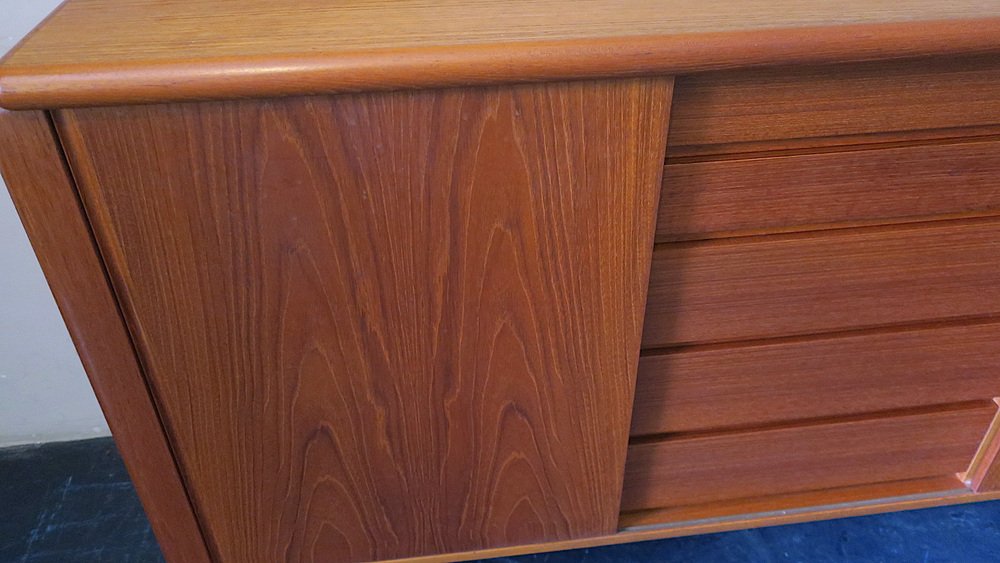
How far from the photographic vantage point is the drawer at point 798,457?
0.82 m

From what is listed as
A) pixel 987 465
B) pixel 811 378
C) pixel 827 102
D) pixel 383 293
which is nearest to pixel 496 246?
pixel 383 293

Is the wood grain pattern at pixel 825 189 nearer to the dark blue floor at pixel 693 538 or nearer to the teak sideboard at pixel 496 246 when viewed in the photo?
the teak sideboard at pixel 496 246

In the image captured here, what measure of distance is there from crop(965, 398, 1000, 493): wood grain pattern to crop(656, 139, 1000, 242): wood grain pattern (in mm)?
372

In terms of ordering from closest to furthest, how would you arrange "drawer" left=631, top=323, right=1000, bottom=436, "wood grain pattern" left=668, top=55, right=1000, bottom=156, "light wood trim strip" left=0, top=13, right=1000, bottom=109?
"light wood trim strip" left=0, top=13, right=1000, bottom=109 → "wood grain pattern" left=668, top=55, right=1000, bottom=156 → "drawer" left=631, top=323, right=1000, bottom=436

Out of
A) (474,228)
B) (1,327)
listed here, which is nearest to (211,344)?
(474,228)

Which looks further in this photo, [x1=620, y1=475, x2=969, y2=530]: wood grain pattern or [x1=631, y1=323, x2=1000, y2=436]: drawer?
[x1=620, y1=475, x2=969, y2=530]: wood grain pattern

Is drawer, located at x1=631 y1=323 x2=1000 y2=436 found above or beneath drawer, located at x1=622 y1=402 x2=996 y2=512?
above

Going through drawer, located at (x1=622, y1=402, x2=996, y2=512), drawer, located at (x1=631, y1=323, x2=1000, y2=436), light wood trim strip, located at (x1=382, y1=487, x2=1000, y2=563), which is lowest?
light wood trim strip, located at (x1=382, y1=487, x2=1000, y2=563)

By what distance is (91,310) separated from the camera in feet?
1.85

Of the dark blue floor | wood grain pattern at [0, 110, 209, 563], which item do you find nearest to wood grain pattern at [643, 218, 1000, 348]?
the dark blue floor

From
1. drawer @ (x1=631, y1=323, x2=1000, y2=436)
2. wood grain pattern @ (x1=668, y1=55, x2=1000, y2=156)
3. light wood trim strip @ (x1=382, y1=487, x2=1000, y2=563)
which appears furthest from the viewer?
light wood trim strip @ (x1=382, y1=487, x2=1000, y2=563)

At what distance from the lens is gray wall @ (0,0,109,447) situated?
84 centimetres

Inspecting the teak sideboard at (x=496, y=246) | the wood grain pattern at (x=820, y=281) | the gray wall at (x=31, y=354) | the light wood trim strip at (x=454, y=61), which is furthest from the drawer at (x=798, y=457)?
the gray wall at (x=31, y=354)

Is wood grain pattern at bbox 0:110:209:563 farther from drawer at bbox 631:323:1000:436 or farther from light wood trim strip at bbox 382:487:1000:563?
drawer at bbox 631:323:1000:436
